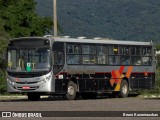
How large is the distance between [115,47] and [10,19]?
2933cm

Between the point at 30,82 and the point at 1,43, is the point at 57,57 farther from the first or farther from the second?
the point at 1,43

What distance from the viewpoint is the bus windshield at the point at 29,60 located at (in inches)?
1344

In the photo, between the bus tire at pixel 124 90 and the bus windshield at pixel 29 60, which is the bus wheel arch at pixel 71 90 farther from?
the bus tire at pixel 124 90

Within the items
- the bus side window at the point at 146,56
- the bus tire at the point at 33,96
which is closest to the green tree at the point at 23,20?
the bus side window at the point at 146,56

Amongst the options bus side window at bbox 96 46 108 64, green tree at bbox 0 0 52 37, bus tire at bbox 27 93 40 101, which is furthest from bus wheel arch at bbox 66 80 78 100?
green tree at bbox 0 0 52 37

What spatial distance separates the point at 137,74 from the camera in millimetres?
39562

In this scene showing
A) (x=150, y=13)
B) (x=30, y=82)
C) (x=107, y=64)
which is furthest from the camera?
(x=150, y=13)

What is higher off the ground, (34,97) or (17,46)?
(17,46)

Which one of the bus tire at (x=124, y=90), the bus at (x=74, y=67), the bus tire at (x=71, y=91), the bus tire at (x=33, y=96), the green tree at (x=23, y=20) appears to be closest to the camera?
the bus at (x=74, y=67)

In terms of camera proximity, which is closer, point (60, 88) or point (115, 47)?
point (60, 88)

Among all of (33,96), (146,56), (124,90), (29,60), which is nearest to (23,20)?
(146,56)

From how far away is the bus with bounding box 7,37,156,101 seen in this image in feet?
112

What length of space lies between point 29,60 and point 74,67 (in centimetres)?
226

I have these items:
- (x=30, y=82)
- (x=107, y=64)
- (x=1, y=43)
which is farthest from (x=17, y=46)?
(x=1, y=43)
